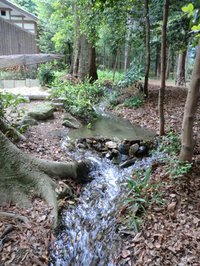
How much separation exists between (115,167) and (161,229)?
2201 mm

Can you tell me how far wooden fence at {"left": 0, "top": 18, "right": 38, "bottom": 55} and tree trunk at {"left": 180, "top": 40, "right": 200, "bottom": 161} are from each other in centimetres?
1496

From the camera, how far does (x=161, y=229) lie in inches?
120

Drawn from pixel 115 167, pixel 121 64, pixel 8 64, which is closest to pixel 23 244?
pixel 115 167

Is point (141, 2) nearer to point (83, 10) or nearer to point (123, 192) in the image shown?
point (83, 10)

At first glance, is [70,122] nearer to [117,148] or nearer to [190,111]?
[117,148]

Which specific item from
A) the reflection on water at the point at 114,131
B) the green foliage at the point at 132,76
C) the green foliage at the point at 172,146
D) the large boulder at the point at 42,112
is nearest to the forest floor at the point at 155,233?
the green foliage at the point at 172,146

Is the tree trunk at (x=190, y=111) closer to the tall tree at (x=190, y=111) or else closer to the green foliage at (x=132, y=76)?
the tall tree at (x=190, y=111)

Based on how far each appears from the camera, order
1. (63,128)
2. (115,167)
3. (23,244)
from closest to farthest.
Answer: 1. (23,244)
2. (115,167)
3. (63,128)

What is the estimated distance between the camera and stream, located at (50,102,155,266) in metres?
2.92

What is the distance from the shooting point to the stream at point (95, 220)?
2.92 metres

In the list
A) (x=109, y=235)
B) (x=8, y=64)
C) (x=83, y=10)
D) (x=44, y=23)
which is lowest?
(x=109, y=235)

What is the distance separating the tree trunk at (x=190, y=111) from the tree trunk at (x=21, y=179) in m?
2.21

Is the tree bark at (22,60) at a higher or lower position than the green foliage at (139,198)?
higher

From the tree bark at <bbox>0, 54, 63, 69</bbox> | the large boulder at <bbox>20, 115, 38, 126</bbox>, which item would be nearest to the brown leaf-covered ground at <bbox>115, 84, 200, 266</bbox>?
the large boulder at <bbox>20, 115, 38, 126</bbox>
